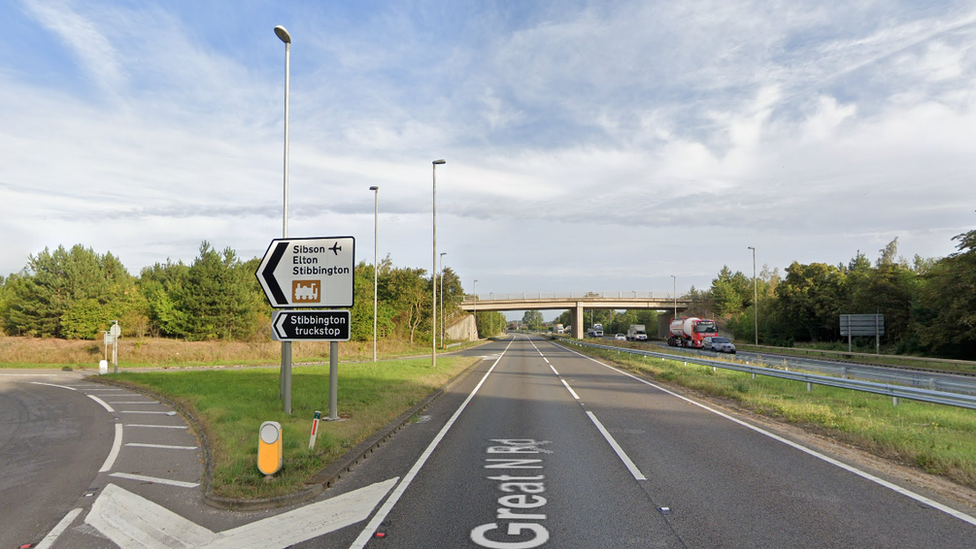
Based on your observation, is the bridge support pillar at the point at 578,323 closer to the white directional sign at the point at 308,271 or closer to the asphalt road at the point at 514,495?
the asphalt road at the point at 514,495

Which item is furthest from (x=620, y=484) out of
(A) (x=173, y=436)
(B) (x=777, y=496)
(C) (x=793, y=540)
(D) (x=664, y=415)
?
(A) (x=173, y=436)

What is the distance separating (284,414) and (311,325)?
2248 mm

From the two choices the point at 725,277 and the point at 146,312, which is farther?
the point at 725,277

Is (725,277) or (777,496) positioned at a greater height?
(725,277)

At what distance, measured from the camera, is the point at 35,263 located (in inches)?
1879

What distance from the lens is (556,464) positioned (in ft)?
25.7

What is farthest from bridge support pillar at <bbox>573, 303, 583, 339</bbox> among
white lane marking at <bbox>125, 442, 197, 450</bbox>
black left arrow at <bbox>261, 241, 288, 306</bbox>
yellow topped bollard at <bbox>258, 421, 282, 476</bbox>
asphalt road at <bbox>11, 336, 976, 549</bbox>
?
yellow topped bollard at <bbox>258, 421, 282, 476</bbox>

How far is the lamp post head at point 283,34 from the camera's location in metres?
11.3

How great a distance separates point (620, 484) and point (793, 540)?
2.21m

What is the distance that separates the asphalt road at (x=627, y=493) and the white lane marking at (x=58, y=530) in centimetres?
278

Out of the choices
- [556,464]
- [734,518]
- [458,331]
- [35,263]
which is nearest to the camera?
[734,518]

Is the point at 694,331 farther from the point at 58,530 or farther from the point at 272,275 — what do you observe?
the point at 58,530

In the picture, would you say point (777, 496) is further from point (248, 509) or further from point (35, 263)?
point (35, 263)

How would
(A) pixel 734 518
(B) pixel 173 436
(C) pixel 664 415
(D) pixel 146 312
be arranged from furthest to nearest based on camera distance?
(D) pixel 146 312, (C) pixel 664 415, (B) pixel 173 436, (A) pixel 734 518
